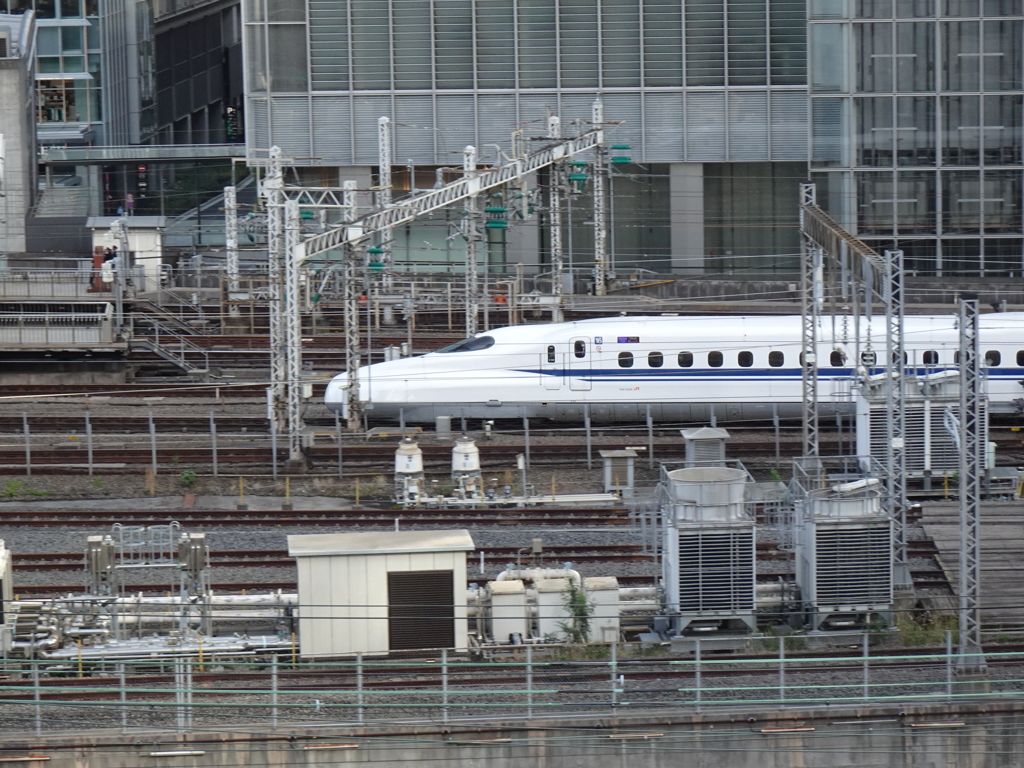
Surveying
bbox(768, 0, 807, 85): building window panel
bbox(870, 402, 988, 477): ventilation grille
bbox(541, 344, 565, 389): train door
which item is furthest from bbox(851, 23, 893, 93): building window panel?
bbox(870, 402, 988, 477): ventilation grille

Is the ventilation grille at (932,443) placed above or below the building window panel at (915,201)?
below

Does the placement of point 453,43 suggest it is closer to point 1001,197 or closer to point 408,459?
point 1001,197

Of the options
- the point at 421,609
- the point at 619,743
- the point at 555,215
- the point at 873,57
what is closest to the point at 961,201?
the point at 873,57

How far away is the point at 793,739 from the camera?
1966 cm

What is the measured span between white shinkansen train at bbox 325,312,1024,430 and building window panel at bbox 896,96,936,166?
15032 millimetres

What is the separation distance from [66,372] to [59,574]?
605 inches

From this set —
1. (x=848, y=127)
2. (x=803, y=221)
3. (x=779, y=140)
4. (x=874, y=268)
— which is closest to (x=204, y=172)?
(x=779, y=140)

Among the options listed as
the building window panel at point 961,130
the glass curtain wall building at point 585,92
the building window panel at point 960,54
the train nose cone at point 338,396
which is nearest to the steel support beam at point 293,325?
the train nose cone at point 338,396

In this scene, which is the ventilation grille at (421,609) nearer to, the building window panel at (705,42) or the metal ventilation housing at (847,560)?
the metal ventilation housing at (847,560)

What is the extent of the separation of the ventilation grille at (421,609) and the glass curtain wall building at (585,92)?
34040mm

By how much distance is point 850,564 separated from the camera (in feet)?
75.3

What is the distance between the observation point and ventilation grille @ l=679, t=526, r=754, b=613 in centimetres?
2241

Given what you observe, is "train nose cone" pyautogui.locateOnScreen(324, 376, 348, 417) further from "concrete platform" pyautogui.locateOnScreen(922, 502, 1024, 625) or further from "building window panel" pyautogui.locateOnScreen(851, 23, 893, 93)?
"building window panel" pyautogui.locateOnScreen(851, 23, 893, 93)

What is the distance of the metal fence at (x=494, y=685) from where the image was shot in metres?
19.9
